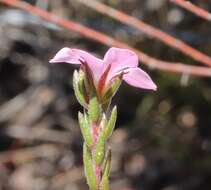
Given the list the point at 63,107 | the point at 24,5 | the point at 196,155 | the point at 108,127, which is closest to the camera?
the point at 108,127

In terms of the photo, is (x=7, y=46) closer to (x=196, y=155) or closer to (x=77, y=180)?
(x=77, y=180)

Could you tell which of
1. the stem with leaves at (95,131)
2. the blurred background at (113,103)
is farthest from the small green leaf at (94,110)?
the blurred background at (113,103)

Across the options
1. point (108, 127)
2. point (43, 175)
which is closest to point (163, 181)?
point (43, 175)

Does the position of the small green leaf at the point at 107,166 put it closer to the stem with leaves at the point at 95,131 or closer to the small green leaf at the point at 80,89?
the stem with leaves at the point at 95,131

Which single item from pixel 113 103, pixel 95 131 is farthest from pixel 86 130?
pixel 113 103

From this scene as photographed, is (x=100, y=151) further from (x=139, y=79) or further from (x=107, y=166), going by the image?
(x=139, y=79)

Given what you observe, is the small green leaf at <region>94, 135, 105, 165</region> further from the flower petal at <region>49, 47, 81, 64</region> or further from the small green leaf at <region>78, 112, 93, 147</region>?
the flower petal at <region>49, 47, 81, 64</region>
